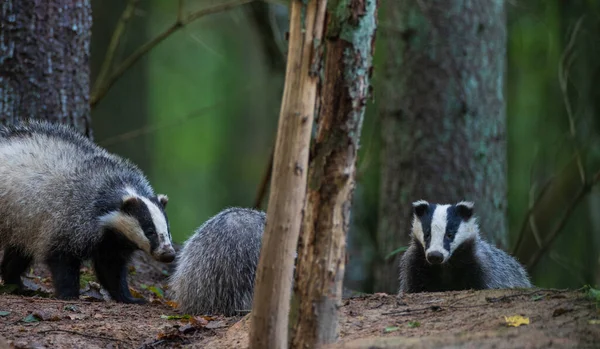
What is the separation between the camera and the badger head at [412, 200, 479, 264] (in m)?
5.33

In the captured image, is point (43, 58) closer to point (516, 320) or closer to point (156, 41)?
point (156, 41)

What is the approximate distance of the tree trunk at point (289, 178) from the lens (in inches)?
130

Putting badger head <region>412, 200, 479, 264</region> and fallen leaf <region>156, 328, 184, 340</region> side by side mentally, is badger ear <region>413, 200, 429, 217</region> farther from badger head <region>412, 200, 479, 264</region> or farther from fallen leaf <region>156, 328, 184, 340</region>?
fallen leaf <region>156, 328, 184, 340</region>

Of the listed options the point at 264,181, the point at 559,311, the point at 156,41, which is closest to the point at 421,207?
the point at 559,311

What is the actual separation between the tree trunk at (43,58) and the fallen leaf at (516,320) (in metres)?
4.00

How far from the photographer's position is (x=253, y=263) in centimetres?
537

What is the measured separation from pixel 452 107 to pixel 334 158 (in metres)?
4.05

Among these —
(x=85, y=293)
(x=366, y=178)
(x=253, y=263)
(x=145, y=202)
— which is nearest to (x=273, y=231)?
(x=253, y=263)

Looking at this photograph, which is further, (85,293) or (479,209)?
(479,209)

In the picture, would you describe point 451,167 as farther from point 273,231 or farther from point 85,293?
point 273,231

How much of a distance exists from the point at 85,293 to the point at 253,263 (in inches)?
63.5

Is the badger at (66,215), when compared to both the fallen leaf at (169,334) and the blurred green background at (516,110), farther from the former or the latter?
the blurred green background at (516,110)

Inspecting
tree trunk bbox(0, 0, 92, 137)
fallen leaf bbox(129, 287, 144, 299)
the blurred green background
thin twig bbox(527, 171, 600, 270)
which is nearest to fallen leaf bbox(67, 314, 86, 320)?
fallen leaf bbox(129, 287, 144, 299)

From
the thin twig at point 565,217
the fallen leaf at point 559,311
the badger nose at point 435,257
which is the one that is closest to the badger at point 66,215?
the badger nose at point 435,257
